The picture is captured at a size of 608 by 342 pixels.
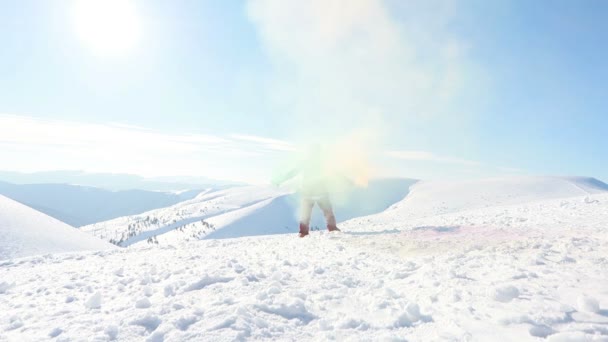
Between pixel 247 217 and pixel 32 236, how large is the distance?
8810 cm

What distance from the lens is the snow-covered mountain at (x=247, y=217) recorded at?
293ft

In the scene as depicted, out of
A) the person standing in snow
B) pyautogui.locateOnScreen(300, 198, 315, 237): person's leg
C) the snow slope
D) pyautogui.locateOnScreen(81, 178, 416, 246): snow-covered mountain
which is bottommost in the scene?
pyautogui.locateOnScreen(81, 178, 416, 246): snow-covered mountain

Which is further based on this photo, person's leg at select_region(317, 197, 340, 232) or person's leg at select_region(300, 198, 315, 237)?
person's leg at select_region(317, 197, 340, 232)

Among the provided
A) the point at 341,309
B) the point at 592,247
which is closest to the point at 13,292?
the point at 341,309

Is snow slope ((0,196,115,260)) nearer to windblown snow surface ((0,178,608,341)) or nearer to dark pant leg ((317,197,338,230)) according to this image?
windblown snow surface ((0,178,608,341))

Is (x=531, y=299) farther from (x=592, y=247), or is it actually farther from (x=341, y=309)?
(x=592, y=247)

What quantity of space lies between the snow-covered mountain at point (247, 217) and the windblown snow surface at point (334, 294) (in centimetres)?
5656

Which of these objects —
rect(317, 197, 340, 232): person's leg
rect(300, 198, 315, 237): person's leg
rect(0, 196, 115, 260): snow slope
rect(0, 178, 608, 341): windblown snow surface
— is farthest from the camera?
rect(317, 197, 340, 232): person's leg

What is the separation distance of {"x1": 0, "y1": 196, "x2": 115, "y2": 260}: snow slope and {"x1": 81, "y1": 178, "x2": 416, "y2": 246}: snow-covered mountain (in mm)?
48368

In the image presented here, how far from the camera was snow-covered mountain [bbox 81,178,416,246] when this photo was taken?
89375 millimetres

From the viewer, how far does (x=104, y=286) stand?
5293 mm

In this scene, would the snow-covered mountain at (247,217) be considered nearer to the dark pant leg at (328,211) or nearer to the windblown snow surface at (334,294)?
the dark pant leg at (328,211)

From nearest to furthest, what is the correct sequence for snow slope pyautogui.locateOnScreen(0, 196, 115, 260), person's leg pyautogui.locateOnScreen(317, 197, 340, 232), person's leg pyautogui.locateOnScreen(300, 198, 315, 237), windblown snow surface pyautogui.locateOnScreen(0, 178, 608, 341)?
windblown snow surface pyautogui.locateOnScreen(0, 178, 608, 341), snow slope pyautogui.locateOnScreen(0, 196, 115, 260), person's leg pyautogui.locateOnScreen(300, 198, 315, 237), person's leg pyautogui.locateOnScreen(317, 197, 340, 232)

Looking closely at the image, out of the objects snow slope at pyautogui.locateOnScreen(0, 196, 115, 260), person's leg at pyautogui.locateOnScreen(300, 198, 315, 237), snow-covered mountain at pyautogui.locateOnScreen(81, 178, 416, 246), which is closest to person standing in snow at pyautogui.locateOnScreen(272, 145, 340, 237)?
person's leg at pyautogui.locateOnScreen(300, 198, 315, 237)
